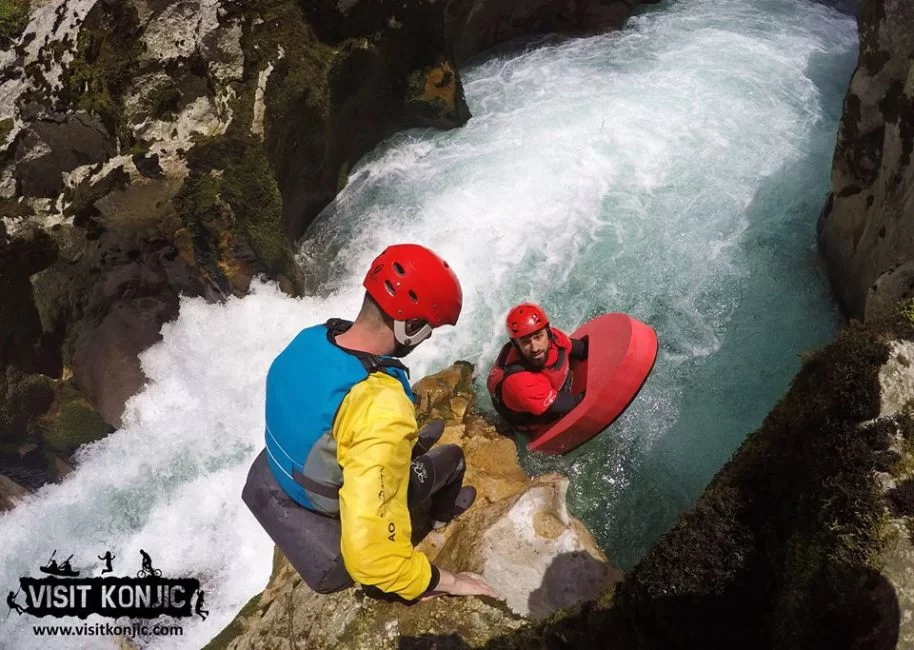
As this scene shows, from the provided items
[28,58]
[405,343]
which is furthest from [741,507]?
[28,58]

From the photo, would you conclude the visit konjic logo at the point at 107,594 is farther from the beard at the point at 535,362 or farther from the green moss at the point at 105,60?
the green moss at the point at 105,60

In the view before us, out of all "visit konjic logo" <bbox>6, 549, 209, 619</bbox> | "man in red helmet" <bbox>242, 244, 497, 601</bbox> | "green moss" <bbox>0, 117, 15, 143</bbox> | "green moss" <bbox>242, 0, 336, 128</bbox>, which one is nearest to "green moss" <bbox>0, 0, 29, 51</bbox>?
"green moss" <bbox>0, 117, 15, 143</bbox>

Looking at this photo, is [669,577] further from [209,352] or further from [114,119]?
[114,119]

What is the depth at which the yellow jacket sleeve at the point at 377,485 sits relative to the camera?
2.25 m

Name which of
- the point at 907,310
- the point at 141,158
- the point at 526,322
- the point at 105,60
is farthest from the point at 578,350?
the point at 105,60

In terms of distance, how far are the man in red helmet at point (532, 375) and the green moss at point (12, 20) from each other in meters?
6.86

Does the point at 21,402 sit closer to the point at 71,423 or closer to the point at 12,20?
the point at 71,423

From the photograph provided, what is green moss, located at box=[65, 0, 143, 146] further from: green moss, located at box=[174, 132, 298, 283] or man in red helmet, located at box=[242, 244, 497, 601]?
man in red helmet, located at box=[242, 244, 497, 601]

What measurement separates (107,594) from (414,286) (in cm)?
624

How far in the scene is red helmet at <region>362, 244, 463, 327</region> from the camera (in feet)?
8.88

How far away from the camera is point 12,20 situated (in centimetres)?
675

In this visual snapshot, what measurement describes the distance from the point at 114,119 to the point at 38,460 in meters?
4.60

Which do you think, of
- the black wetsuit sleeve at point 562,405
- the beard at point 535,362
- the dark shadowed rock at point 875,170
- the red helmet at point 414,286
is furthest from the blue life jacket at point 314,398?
the dark shadowed rock at point 875,170

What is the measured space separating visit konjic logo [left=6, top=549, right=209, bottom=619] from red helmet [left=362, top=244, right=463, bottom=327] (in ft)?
17.0
